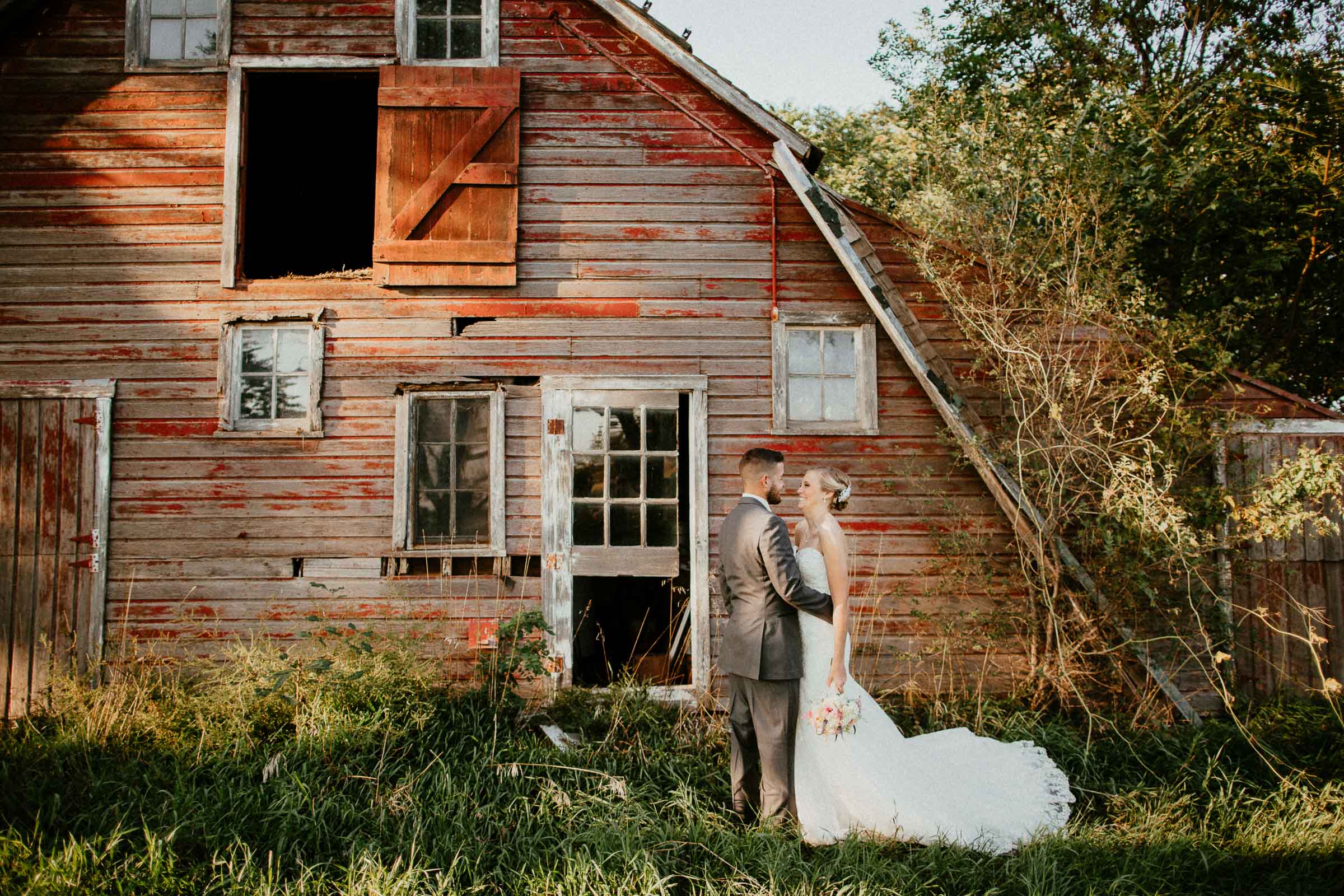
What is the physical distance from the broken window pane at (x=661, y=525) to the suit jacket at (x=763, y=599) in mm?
2152

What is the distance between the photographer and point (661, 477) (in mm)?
6875

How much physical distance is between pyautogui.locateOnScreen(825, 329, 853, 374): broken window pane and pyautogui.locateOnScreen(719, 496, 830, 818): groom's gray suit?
8.90ft

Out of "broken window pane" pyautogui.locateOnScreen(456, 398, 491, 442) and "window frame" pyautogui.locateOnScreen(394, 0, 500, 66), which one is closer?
"broken window pane" pyautogui.locateOnScreen(456, 398, 491, 442)

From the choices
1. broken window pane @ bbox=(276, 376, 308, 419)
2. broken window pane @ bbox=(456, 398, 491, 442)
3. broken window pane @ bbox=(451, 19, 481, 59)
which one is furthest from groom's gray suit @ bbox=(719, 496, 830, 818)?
broken window pane @ bbox=(451, 19, 481, 59)

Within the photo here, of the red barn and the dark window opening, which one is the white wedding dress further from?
the dark window opening

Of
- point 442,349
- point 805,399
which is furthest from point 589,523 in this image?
point 805,399

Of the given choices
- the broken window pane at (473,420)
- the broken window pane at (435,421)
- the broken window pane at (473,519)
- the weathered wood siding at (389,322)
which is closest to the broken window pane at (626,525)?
the weathered wood siding at (389,322)

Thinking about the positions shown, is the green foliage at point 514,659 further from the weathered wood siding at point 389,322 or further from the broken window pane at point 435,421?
the broken window pane at point 435,421

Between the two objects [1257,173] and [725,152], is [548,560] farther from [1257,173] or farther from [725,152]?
[1257,173]

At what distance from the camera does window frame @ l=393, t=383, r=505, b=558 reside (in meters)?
6.71

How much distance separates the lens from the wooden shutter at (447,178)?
22.4 ft

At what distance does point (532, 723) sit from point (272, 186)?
6.64 meters

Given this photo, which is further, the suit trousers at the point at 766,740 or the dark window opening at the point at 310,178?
the dark window opening at the point at 310,178

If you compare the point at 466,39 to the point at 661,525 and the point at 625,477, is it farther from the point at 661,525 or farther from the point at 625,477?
the point at 661,525
